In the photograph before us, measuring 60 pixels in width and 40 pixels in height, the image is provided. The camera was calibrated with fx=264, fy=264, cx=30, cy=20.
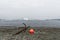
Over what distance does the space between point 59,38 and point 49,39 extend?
0.86m

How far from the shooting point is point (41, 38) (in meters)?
18.3

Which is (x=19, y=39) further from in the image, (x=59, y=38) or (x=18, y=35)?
(x=59, y=38)

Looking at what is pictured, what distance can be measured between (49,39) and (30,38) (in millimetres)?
2234

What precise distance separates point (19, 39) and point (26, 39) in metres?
0.58

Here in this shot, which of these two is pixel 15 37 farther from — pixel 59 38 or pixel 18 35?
pixel 59 38

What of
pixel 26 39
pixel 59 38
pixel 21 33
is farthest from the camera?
pixel 59 38

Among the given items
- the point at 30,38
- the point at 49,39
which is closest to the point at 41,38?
the point at 49,39

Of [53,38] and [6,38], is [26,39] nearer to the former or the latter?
[6,38]

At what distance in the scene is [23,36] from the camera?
17531 millimetres

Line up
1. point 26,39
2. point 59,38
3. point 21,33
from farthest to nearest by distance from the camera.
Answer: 1. point 59,38
2. point 21,33
3. point 26,39

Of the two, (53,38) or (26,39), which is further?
(53,38)

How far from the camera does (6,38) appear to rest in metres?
17.5

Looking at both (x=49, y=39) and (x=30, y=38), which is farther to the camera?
(x=49, y=39)

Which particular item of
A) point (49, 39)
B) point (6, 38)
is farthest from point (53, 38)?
point (6, 38)
